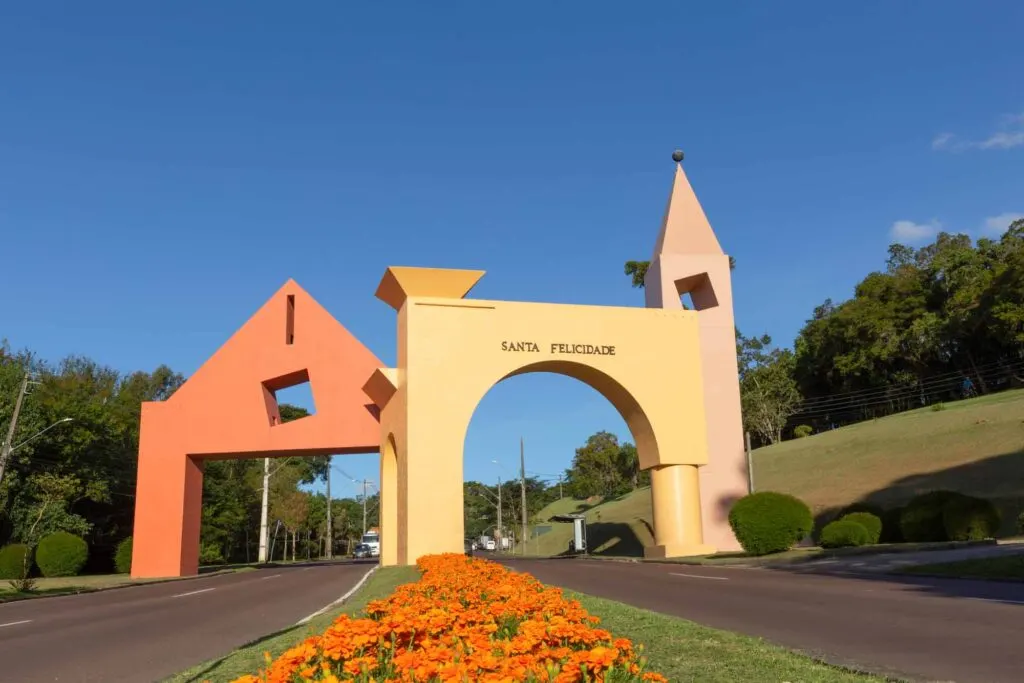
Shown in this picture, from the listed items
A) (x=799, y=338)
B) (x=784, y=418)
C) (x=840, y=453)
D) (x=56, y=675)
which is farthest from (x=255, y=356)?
(x=799, y=338)

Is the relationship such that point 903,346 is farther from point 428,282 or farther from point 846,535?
point 428,282

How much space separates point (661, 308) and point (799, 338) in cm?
4873

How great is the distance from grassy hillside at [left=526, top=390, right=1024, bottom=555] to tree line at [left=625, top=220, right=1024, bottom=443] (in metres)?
5.54

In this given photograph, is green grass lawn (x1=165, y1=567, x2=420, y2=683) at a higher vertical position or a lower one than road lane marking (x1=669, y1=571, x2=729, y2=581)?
higher

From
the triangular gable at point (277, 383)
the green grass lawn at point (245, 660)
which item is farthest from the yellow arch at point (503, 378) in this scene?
the green grass lawn at point (245, 660)

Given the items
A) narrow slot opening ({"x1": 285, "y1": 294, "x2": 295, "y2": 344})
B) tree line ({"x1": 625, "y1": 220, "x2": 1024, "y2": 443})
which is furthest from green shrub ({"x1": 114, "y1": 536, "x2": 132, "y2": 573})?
tree line ({"x1": 625, "y1": 220, "x2": 1024, "y2": 443})

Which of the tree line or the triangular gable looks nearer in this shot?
the triangular gable

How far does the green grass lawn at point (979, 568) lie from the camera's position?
12.8 meters

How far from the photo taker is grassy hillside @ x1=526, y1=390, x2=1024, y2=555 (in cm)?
3269

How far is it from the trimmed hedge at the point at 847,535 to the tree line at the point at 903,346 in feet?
103

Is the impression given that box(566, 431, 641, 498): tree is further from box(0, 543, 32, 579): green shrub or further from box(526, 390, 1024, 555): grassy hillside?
box(0, 543, 32, 579): green shrub

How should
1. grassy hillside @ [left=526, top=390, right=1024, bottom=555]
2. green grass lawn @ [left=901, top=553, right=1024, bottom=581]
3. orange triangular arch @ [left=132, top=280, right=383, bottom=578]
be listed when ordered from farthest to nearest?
grassy hillside @ [left=526, top=390, right=1024, bottom=555]
orange triangular arch @ [left=132, top=280, right=383, bottom=578]
green grass lawn @ [left=901, top=553, right=1024, bottom=581]

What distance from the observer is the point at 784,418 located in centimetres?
6353

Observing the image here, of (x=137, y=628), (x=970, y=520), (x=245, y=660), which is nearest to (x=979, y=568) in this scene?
(x=970, y=520)
